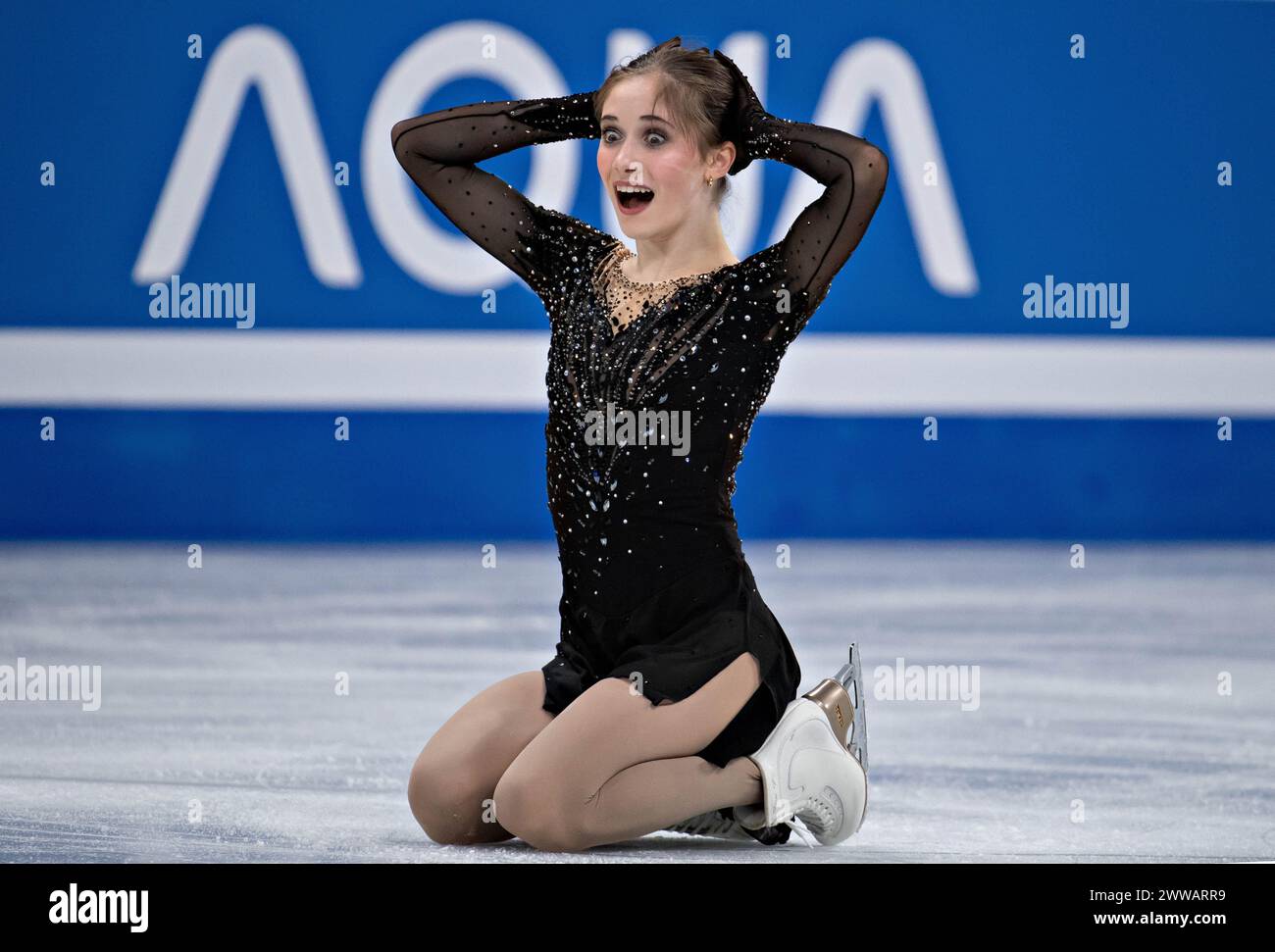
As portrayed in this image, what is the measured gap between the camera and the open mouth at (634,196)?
Result: 8.75ft

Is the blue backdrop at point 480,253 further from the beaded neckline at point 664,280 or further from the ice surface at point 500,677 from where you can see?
the beaded neckline at point 664,280

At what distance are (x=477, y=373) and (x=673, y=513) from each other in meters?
4.81

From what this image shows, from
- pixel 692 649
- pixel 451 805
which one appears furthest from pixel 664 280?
pixel 451 805

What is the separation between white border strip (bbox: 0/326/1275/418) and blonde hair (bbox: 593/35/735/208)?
4.52 metres

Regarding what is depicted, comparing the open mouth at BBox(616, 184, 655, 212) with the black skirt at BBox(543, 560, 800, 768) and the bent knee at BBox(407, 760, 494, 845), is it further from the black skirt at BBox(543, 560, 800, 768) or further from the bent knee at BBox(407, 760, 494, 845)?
the bent knee at BBox(407, 760, 494, 845)

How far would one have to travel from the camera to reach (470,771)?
8.34 feet

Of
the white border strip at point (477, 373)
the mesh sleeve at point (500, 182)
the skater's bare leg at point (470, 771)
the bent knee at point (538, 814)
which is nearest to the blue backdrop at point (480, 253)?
the white border strip at point (477, 373)

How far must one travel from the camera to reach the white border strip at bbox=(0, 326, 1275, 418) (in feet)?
23.7

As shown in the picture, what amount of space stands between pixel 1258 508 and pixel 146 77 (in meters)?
5.45

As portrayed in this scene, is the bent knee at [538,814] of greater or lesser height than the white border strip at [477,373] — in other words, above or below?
below

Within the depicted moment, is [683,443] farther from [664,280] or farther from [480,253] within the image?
[480,253]

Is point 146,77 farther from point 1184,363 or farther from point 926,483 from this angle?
point 1184,363

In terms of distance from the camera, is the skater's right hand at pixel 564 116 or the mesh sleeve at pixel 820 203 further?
the skater's right hand at pixel 564 116

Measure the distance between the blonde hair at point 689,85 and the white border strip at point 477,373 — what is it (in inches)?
178
